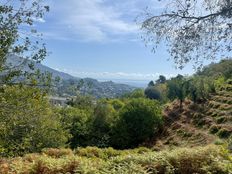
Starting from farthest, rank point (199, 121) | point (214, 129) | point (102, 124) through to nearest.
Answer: point (102, 124), point (199, 121), point (214, 129)

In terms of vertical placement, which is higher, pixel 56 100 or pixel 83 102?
pixel 56 100

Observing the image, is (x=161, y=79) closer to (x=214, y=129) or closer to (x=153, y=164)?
(x=214, y=129)

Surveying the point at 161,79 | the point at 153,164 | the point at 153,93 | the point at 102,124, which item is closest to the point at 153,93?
the point at 153,93

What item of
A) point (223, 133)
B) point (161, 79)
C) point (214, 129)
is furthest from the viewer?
point (161, 79)

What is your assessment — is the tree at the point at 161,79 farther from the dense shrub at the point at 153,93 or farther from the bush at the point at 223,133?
the bush at the point at 223,133

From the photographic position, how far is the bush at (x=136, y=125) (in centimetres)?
4416

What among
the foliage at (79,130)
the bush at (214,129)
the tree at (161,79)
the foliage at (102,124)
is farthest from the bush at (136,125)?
the tree at (161,79)

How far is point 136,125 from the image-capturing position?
149ft

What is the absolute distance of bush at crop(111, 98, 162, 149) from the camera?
44156 mm

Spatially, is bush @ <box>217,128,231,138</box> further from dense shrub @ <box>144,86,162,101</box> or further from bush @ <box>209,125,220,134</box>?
dense shrub @ <box>144,86,162,101</box>

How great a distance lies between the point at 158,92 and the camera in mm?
88000

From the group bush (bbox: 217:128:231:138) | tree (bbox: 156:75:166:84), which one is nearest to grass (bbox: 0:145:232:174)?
bush (bbox: 217:128:231:138)

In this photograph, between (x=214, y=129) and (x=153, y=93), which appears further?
(x=153, y=93)

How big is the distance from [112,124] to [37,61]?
39.1 m
